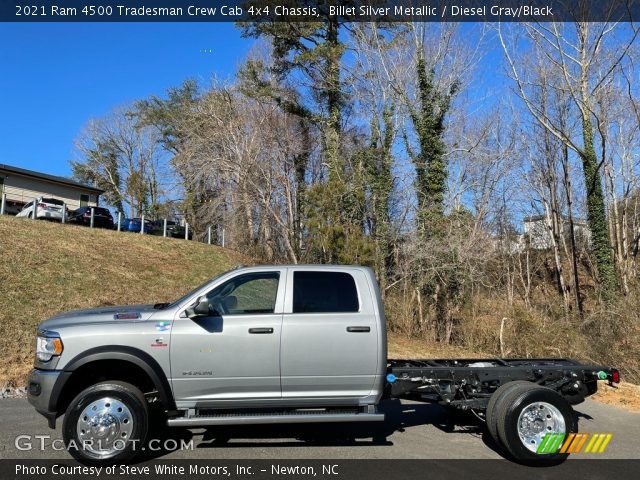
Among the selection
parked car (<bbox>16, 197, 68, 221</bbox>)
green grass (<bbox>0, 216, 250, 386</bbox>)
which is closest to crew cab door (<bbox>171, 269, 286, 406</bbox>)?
green grass (<bbox>0, 216, 250, 386</bbox>)

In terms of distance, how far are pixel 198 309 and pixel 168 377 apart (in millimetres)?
765

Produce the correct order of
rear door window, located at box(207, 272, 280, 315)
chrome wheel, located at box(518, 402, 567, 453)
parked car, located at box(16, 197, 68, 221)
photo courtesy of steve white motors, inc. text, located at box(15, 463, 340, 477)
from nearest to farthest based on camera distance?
photo courtesy of steve white motors, inc. text, located at box(15, 463, 340, 477), chrome wheel, located at box(518, 402, 567, 453), rear door window, located at box(207, 272, 280, 315), parked car, located at box(16, 197, 68, 221)

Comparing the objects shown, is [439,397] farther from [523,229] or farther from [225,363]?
[523,229]

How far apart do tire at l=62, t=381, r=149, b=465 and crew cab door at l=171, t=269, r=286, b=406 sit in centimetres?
45

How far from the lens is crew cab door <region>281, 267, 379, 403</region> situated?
5.53m

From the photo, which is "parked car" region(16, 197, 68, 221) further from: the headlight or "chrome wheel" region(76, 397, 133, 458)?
"chrome wheel" region(76, 397, 133, 458)

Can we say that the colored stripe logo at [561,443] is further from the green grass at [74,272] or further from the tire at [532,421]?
the green grass at [74,272]

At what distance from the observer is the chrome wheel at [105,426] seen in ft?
16.9

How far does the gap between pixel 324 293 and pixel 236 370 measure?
1276 millimetres

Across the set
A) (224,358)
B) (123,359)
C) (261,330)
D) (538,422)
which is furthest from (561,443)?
(123,359)

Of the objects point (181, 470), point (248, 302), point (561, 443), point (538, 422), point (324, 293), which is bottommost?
point (181, 470)

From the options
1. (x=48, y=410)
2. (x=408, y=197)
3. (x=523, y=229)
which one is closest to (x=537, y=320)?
(x=408, y=197)

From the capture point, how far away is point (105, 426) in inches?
204

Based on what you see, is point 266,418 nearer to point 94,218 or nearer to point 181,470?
point 181,470
